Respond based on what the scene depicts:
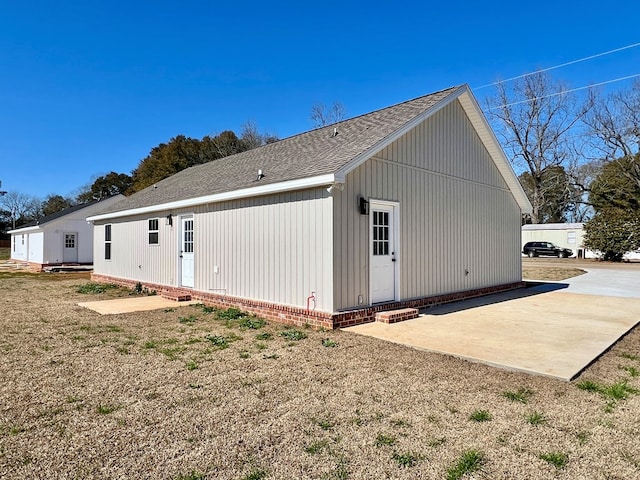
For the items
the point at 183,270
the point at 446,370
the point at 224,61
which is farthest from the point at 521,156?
the point at 446,370

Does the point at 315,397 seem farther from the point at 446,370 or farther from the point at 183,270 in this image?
the point at 183,270

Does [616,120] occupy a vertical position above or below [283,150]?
above

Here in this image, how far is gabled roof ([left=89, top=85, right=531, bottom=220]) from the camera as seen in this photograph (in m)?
7.14

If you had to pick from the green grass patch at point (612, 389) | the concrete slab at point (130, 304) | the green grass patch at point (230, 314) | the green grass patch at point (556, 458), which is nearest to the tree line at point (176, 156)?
the concrete slab at point (130, 304)

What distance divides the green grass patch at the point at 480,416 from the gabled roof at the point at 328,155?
4108 mm

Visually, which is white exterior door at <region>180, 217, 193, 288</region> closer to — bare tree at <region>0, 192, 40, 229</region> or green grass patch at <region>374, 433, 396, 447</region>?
green grass patch at <region>374, 433, 396, 447</region>

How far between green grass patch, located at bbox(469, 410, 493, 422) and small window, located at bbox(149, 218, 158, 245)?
10.8 metres

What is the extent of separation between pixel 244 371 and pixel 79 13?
11596 millimetres

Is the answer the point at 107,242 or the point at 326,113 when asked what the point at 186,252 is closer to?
the point at 107,242

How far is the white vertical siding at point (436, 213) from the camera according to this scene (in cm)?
715

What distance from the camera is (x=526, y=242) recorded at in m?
35.1

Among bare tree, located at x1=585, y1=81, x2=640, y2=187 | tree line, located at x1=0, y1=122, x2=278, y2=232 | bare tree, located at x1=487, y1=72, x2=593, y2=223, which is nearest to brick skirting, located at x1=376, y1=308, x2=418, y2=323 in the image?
tree line, located at x1=0, y1=122, x2=278, y2=232

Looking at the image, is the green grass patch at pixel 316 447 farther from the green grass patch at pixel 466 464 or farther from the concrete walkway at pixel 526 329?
the concrete walkway at pixel 526 329

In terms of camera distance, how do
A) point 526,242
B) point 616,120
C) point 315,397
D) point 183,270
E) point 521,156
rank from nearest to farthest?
point 315,397, point 183,270, point 616,120, point 526,242, point 521,156
